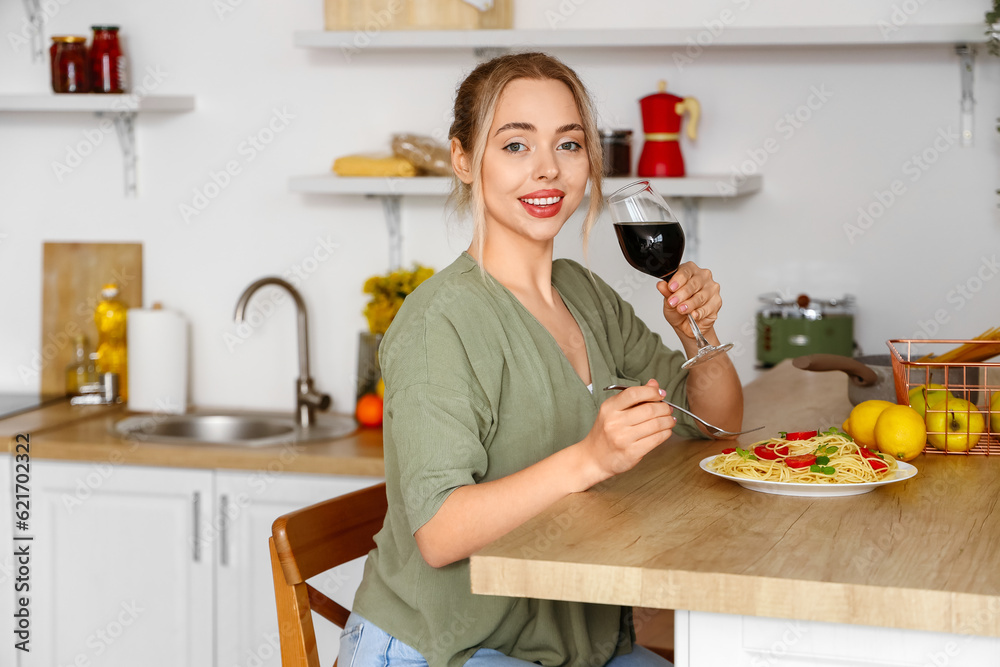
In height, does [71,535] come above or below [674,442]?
below

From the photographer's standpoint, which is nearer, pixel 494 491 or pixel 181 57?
pixel 494 491

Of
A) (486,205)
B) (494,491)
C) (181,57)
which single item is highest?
(181,57)

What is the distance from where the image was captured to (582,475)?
1.04 metres

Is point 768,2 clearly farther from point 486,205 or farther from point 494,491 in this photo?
point 494,491

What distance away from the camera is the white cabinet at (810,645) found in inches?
30.9

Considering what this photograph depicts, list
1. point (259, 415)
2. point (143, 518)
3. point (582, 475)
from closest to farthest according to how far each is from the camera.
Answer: point (582, 475) → point (143, 518) → point (259, 415)

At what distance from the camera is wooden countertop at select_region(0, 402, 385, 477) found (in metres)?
2.24

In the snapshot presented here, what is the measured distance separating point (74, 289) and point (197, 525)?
0.96m

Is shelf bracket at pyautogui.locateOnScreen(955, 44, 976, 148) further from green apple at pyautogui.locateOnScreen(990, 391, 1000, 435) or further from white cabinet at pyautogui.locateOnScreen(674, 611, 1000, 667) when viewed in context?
white cabinet at pyautogui.locateOnScreen(674, 611, 1000, 667)

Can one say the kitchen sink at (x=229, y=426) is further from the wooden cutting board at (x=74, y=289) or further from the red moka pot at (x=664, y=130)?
the red moka pot at (x=664, y=130)

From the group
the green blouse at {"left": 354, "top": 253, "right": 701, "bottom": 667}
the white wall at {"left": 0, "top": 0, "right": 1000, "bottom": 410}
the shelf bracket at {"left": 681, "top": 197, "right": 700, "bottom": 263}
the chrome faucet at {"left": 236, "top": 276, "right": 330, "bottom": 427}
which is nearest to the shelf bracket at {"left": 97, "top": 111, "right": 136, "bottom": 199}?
the white wall at {"left": 0, "top": 0, "right": 1000, "bottom": 410}

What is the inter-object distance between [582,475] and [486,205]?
1.40 feet

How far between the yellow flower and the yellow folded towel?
270mm

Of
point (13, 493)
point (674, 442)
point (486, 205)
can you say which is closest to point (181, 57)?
point (13, 493)
